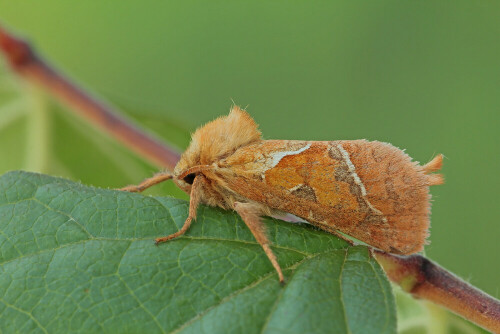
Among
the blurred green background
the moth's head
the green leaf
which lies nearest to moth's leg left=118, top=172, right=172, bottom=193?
the moth's head

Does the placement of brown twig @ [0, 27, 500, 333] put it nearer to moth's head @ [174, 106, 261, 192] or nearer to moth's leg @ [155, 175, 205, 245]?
moth's head @ [174, 106, 261, 192]

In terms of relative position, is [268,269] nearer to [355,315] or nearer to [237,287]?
[237,287]

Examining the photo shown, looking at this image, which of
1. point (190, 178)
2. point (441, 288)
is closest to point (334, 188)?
point (441, 288)

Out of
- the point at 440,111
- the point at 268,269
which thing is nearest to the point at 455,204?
the point at 440,111

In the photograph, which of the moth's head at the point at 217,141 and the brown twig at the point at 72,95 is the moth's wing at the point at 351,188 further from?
the brown twig at the point at 72,95

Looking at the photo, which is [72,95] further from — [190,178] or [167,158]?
[190,178]

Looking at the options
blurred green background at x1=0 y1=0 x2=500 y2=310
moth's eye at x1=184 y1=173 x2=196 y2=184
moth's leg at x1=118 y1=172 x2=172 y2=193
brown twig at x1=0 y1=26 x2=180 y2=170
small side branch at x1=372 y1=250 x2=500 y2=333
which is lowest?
small side branch at x1=372 y1=250 x2=500 y2=333

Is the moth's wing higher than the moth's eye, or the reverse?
the moth's eye
